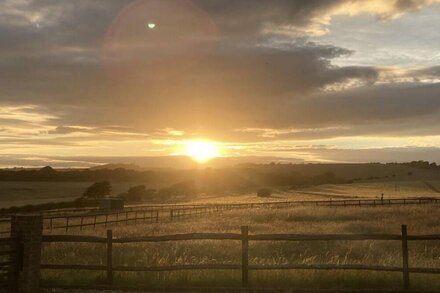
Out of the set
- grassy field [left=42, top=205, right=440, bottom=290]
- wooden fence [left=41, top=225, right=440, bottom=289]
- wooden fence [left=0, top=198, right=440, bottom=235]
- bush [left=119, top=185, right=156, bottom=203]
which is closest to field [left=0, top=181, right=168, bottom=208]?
bush [left=119, top=185, right=156, bottom=203]

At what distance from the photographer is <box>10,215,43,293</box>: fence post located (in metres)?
11.8

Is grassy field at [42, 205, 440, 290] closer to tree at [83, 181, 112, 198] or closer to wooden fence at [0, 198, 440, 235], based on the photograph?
wooden fence at [0, 198, 440, 235]

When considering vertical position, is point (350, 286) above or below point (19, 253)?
below

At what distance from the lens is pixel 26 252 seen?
11844 millimetres

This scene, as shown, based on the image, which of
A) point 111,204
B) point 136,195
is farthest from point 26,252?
point 136,195

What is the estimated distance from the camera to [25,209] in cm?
6303

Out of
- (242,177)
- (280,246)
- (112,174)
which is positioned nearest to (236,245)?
(280,246)

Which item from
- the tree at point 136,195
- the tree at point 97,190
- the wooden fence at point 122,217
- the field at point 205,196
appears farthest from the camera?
the field at point 205,196

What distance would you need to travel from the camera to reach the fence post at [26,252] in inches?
464

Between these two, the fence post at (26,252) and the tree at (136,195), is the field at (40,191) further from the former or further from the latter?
the fence post at (26,252)

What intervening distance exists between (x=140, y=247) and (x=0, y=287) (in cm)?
854

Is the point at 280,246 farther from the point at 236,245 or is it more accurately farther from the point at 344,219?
the point at 344,219

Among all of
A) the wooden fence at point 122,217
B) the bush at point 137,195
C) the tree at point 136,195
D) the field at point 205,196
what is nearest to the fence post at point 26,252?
the wooden fence at point 122,217

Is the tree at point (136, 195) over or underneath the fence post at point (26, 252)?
underneath
